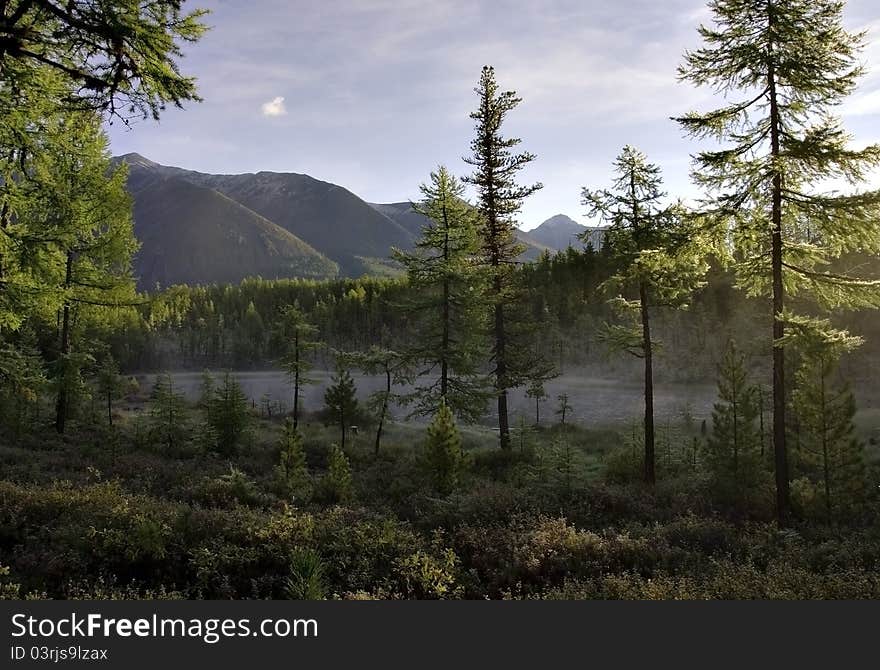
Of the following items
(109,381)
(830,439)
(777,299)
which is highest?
(777,299)

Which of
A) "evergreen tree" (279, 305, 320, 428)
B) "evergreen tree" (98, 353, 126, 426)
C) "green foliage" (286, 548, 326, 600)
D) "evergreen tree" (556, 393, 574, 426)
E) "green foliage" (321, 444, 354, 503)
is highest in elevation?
"evergreen tree" (279, 305, 320, 428)

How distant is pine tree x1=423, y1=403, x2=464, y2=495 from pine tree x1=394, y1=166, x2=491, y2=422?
5.04 meters

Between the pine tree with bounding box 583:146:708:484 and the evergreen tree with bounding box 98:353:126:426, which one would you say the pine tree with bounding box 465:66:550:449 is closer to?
the pine tree with bounding box 583:146:708:484

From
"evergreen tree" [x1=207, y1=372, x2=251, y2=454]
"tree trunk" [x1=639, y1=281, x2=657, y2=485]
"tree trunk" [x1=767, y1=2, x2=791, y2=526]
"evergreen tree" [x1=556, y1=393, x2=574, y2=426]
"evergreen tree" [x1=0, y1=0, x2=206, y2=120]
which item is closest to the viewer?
"evergreen tree" [x1=0, y1=0, x2=206, y2=120]

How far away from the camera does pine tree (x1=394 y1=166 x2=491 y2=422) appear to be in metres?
21.2

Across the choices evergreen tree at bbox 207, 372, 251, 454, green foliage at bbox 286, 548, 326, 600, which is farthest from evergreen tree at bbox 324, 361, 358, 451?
green foliage at bbox 286, 548, 326, 600

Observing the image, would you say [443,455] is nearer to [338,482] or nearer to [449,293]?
[338,482]

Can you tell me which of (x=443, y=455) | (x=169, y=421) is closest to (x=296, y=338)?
(x=169, y=421)

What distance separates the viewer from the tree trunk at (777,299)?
1196 centimetres

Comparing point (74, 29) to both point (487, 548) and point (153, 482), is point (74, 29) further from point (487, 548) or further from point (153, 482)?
point (153, 482)

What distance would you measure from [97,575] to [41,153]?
737 cm

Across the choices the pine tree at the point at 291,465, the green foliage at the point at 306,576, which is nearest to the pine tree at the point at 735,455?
the green foliage at the point at 306,576

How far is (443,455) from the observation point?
15805mm

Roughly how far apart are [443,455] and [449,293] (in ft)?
26.8
